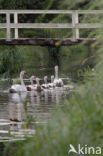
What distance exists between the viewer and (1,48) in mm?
25062

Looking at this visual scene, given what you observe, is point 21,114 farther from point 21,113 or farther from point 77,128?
point 77,128

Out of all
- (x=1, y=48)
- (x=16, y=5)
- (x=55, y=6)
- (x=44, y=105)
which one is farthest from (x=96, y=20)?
(x=16, y=5)

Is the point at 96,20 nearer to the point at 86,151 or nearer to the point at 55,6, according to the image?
the point at 55,6

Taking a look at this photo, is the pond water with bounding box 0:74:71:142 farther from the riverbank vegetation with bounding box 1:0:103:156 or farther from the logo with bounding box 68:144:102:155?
the logo with bounding box 68:144:102:155

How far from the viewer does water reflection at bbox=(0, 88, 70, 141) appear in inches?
293

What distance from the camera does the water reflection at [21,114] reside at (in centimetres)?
743

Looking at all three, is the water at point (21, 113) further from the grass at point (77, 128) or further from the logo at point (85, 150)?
the logo at point (85, 150)

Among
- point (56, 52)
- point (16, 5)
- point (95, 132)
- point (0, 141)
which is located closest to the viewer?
point (95, 132)

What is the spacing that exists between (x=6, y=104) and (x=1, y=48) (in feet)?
27.4

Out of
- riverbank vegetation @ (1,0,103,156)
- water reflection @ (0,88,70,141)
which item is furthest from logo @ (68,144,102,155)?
water reflection @ (0,88,70,141)

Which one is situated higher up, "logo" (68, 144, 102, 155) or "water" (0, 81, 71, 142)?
"water" (0, 81, 71, 142)

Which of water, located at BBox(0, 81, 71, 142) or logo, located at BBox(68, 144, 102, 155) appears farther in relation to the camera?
water, located at BBox(0, 81, 71, 142)

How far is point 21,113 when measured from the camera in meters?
12.5

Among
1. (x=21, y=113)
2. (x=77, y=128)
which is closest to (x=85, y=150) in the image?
(x=77, y=128)
